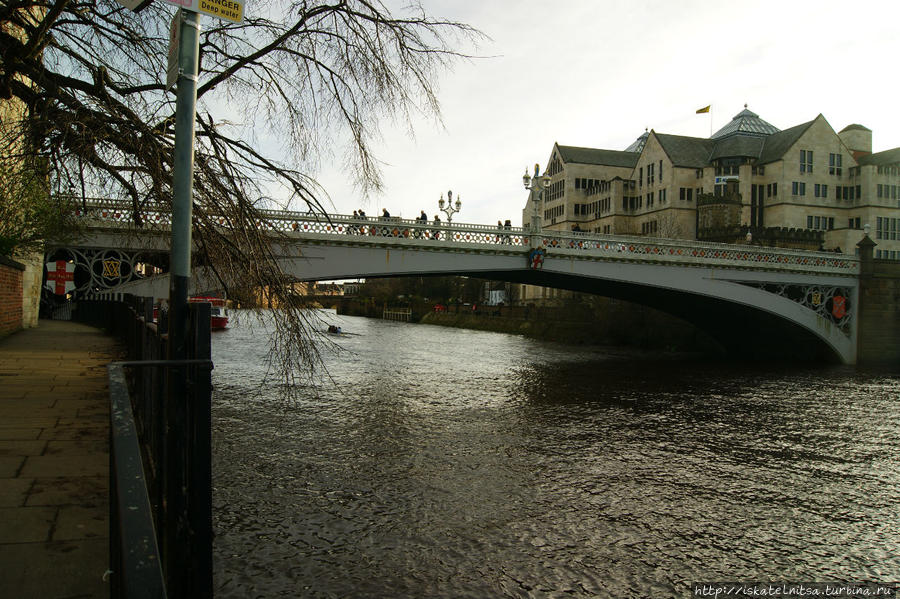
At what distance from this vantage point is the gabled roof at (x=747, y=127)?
64.7 m

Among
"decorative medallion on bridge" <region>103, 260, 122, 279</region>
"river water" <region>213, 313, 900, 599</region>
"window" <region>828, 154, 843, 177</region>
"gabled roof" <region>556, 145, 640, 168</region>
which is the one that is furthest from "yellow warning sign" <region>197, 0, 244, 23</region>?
"gabled roof" <region>556, 145, 640, 168</region>

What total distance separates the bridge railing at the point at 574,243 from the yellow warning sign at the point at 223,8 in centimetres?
1633

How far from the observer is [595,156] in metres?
75.6

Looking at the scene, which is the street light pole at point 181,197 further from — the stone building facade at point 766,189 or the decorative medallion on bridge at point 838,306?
the stone building facade at point 766,189

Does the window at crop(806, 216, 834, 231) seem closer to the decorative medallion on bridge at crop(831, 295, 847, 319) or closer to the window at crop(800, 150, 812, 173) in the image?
the window at crop(800, 150, 812, 173)

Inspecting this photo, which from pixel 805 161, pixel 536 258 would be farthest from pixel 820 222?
pixel 536 258

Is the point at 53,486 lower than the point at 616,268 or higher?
lower

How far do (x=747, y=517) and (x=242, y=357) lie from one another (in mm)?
22530

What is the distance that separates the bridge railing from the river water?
607 centimetres

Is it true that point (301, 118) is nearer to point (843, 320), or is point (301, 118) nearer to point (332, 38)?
point (332, 38)

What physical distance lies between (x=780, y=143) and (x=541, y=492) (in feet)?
194

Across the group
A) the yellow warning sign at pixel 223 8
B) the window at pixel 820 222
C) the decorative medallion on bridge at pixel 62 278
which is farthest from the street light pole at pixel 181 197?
the window at pixel 820 222

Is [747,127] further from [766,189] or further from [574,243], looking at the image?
[574,243]

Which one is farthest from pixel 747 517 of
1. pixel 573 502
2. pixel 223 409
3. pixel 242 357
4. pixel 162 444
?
pixel 242 357
